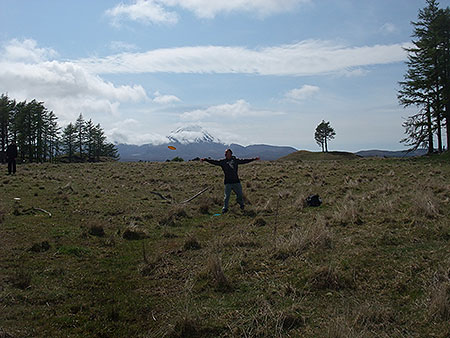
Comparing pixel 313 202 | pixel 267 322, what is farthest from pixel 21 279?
pixel 313 202

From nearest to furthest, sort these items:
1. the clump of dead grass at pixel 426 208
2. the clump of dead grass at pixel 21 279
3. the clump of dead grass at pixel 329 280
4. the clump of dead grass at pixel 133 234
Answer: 1. the clump of dead grass at pixel 329 280
2. the clump of dead grass at pixel 21 279
3. the clump of dead grass at pixel 426 208
4. the clump of dead grass at pixel 133 234

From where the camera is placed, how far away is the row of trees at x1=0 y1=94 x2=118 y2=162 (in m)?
63.8

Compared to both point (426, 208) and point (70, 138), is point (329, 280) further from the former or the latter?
point (70, 138)

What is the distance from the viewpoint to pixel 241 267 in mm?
6422

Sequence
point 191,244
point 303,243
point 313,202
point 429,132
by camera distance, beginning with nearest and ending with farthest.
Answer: point 303,243 → point 191,244 → point 313,202 → point 429,132

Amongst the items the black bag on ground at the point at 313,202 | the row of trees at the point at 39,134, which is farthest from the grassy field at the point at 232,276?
the row of trees at the point at 39,134

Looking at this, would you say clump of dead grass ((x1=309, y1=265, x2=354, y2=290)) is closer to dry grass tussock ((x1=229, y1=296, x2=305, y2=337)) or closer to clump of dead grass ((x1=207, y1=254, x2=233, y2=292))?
dry grass tussock ((x1=229, y1=296, x2=305, y2=337))

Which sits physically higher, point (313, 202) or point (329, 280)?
point (313, 202)

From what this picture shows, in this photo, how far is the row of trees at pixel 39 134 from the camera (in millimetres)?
63750

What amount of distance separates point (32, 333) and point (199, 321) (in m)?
2.13

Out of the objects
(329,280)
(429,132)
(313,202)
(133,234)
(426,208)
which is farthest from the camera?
(429,132)

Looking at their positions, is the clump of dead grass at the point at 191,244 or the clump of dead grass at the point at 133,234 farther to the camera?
the clump of dead grass at the point at 133,234

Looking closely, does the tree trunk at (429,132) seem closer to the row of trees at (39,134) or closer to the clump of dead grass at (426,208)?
the clump of dead grass at (426,208)

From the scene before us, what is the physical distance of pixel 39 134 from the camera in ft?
230
